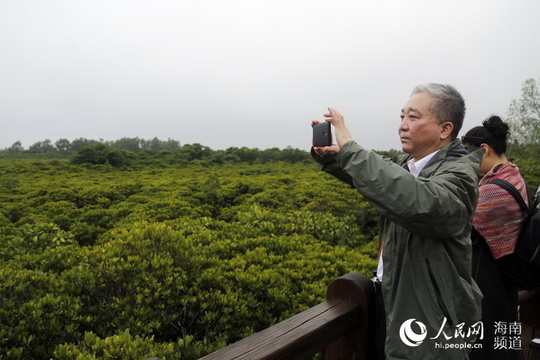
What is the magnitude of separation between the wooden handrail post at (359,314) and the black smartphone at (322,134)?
68 cm


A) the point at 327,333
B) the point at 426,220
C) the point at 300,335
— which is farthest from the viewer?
the point at 327,333

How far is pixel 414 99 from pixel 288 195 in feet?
20.0

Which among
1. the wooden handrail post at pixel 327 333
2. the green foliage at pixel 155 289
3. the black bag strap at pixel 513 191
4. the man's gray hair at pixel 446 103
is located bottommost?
the green foliage at pixel 155 289

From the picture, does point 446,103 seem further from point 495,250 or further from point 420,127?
point 495,250

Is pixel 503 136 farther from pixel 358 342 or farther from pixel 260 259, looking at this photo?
pixel 260 259

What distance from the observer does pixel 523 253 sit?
206 cm

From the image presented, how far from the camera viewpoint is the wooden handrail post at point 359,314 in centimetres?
170

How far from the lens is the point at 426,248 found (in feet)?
4.48

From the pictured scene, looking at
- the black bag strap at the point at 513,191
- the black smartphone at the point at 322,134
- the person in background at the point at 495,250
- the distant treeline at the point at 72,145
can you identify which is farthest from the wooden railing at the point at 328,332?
the distant treeline at the point at 72,145

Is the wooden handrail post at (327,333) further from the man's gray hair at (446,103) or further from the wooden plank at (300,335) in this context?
the man's gray hair at (446,103)

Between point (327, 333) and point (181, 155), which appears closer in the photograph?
point (327, 333)

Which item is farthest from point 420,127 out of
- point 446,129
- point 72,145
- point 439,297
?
point 72,145

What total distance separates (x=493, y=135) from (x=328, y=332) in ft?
5.80

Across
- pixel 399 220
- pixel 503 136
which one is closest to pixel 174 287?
pixel 399 220
